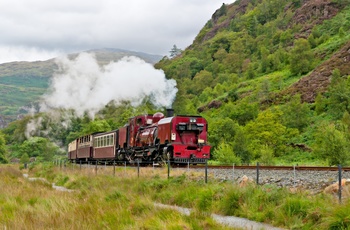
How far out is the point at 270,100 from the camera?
94.7 meters

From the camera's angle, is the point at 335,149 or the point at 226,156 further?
the point at 226,156

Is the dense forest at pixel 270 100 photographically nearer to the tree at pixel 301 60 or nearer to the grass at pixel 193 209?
the tree at pixel 301 60

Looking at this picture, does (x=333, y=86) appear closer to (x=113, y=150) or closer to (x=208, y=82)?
(x=113, y=150)

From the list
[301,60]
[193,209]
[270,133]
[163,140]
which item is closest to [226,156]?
[163,140]

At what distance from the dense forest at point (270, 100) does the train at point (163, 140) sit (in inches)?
343

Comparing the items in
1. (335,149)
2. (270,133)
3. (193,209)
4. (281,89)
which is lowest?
(193,209)

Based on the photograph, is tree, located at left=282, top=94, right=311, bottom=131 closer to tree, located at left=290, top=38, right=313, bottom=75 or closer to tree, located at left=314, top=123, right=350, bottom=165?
tree, located at left=290, top=38, right=313, bottom=75

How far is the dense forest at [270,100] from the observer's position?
51.9m

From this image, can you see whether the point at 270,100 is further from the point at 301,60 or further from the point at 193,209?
the point at 193,209

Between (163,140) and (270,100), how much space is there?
68.3 m

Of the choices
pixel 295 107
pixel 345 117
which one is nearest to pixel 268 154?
pixel 345 117

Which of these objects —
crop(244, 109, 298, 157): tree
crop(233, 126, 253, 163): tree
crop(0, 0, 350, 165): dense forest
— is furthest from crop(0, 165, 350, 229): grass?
crop(244, 109, 298, 157): tree

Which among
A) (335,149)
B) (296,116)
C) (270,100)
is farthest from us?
(270,100)

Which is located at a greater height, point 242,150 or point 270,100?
point 270,100
